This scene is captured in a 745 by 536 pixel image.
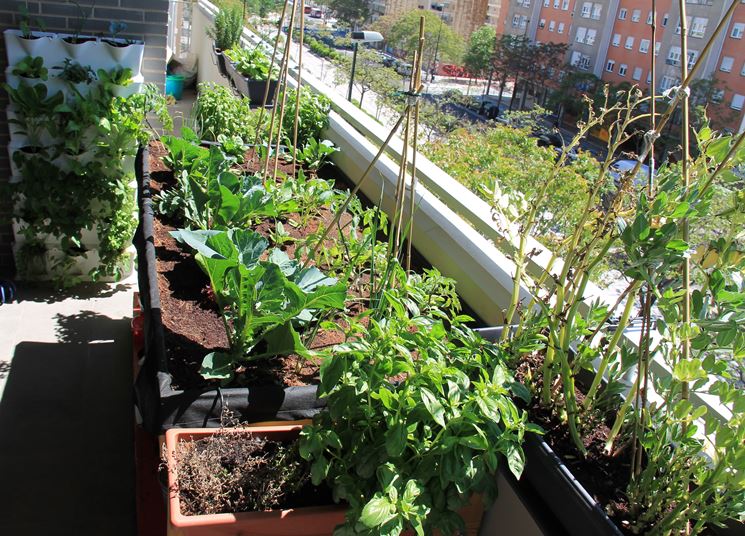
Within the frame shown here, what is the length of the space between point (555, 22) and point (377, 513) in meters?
19.5

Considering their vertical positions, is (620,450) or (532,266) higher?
(532,266)

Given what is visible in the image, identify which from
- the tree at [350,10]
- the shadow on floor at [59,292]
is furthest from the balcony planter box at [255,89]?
the tree at [350,10]

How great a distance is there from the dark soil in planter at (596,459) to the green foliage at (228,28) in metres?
4.94

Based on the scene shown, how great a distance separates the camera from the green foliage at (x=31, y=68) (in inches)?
126

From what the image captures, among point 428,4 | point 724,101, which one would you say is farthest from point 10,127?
point 428,4

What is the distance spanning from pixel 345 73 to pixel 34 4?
9.85 metres

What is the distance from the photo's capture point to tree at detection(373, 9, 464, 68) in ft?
48.4

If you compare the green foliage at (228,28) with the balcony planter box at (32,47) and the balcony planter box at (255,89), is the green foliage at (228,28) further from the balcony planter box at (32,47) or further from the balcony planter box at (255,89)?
the balcony planter box at (32,47)

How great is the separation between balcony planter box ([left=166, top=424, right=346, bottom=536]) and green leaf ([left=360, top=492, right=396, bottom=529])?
9.3 inches

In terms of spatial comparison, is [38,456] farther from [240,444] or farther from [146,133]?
[146,133]

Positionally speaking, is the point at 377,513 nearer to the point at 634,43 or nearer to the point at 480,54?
the point at 634,43

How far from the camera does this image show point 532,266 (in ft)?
6.44

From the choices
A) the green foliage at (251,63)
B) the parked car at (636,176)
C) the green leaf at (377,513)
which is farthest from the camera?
the green foliage at (251,63)

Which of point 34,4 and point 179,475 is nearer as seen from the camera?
point 179,475
